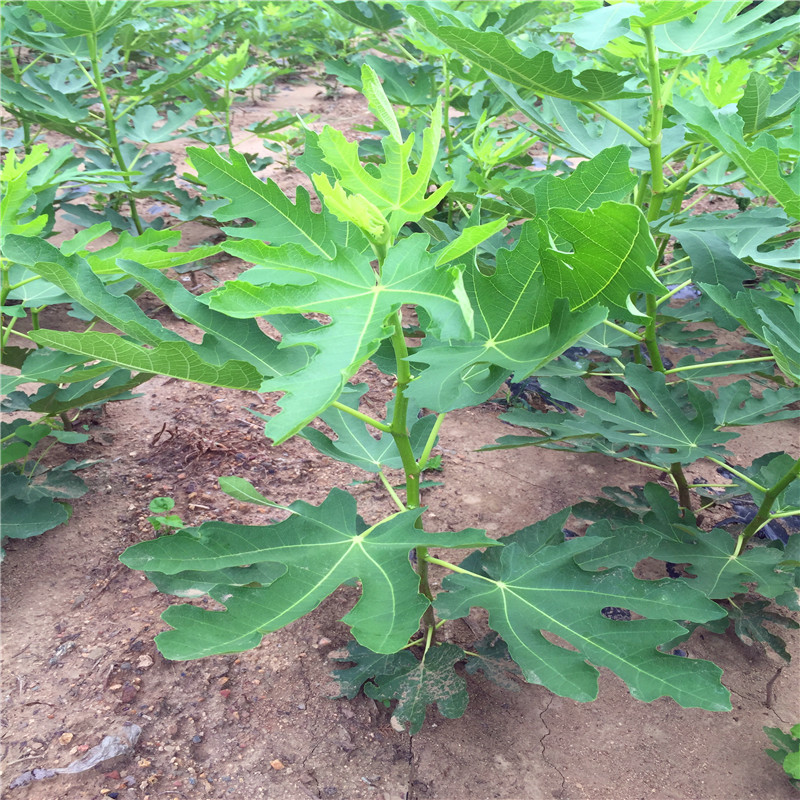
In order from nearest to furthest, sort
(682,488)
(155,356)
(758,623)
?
(155,356)
(758,623)
(682,488)

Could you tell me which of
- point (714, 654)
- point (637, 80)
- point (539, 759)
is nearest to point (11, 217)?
point (539, 759)

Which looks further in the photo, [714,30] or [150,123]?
[150,123]

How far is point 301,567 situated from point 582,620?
1.75 feet

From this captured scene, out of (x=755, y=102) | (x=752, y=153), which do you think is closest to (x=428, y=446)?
(x=752, y=153)

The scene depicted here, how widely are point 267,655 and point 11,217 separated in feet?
4.16

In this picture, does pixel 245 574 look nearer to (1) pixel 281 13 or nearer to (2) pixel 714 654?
(2) pixel 714 654

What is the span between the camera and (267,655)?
1.60m

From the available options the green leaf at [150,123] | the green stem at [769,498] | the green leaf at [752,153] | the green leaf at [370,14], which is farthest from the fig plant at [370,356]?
the green leaf at [150,123]

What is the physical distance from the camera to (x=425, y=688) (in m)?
1.42

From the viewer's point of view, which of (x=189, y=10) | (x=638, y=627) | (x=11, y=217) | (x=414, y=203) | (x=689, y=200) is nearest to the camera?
(x=414, y=203)

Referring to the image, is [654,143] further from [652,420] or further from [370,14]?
[370,14]

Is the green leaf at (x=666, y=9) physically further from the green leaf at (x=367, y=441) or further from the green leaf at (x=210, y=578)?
the green leaf at (x=210, y=578)

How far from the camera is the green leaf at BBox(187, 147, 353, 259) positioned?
3.68 ft

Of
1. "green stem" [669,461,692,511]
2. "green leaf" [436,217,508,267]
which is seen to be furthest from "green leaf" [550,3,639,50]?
"green stem" [669,461,692,511]
